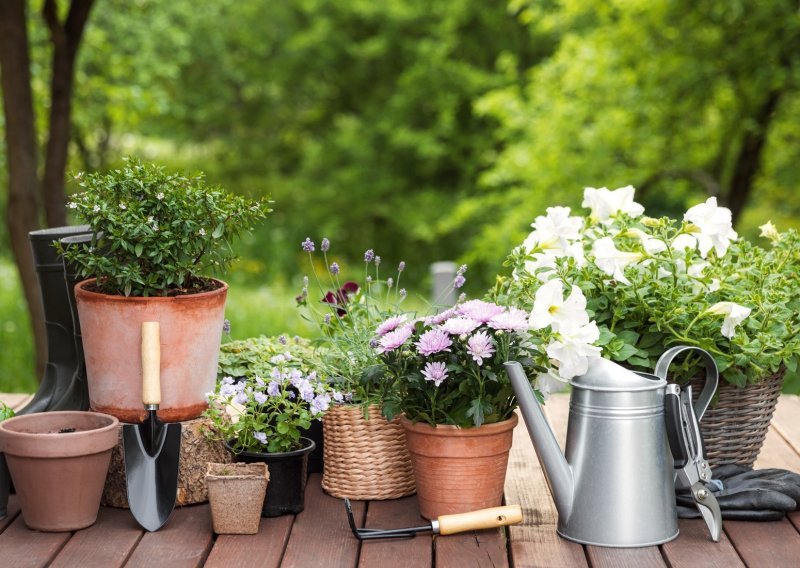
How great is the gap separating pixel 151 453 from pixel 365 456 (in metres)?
0.45

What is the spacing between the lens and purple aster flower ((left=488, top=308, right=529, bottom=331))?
184cm

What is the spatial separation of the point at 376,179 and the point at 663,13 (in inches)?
229

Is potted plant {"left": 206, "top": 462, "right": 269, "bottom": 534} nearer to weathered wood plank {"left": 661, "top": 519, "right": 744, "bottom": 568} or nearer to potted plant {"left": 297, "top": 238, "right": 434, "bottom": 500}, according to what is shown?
potted plant {"left": 297, "top": 238, "right": 434, "bottom": 500}

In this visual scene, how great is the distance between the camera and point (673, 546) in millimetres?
1863

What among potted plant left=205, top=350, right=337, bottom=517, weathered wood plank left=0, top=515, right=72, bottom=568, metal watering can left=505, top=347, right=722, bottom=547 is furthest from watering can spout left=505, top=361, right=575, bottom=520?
weathered wood plank left=0, top=515, right=72, bottom=568

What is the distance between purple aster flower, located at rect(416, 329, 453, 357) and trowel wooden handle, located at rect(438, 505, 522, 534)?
328 millimetres

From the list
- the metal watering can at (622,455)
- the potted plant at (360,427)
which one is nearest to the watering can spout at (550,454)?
the metal watering can at (622,455)

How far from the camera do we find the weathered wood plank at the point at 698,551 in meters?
1.78

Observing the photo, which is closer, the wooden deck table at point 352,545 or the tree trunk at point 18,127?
the wooden deck table at point 352,545

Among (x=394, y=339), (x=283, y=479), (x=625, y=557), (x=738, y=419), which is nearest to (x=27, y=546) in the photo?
(x=283, y=479)

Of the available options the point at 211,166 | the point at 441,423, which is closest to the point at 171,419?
the point at 441,423

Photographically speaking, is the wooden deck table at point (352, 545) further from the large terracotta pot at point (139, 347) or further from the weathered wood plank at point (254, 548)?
the large terracotta pot at point (139, 347)

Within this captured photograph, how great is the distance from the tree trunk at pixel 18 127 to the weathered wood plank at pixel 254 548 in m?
2.33

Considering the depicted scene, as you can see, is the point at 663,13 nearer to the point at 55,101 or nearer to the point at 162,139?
the point at 55,101
